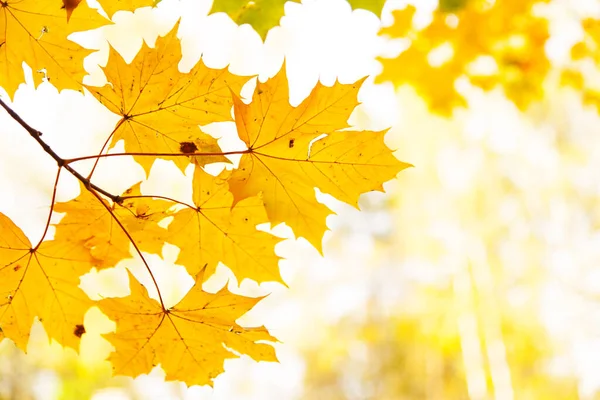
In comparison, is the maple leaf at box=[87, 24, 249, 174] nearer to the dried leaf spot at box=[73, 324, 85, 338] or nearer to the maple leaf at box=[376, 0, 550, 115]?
the dried leaf spot at box=[73, 324, 85, 338]

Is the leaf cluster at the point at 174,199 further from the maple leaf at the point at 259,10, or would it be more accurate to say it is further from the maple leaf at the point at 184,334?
the maple leaf at the point at 259,10

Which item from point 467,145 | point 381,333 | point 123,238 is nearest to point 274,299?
point 381,333

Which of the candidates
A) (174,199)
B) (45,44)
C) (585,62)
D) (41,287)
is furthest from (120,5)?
(585,62)

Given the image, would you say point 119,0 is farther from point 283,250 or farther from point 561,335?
point 561,335

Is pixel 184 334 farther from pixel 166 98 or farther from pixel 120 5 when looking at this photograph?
pixel 120 5

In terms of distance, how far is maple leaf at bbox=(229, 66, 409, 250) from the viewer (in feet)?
1.68

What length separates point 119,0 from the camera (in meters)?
0.56

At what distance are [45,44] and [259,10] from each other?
0.31 meters

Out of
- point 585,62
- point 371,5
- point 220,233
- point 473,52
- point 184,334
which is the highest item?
point 585,62

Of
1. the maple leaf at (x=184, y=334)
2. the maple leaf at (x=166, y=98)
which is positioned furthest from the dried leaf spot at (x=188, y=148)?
the maple leaf at (x=184, y=334)

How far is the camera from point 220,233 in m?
0.59

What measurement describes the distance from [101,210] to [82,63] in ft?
0.57

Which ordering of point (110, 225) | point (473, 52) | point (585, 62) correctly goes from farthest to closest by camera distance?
point (585, 62) < point (473, 52) < point (110, 225)

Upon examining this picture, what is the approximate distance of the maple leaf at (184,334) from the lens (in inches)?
22.5
